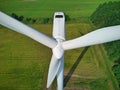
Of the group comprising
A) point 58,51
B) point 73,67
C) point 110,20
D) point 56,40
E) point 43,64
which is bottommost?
point 58,51

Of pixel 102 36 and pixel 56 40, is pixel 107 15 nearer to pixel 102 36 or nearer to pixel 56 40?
pixel 56 40

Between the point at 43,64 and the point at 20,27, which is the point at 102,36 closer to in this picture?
the point at 20,27

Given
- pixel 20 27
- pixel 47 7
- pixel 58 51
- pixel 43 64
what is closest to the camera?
pixel 20 27

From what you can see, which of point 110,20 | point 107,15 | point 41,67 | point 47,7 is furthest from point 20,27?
point 47,7

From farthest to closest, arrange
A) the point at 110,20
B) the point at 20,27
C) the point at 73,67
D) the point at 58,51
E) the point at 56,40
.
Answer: the point at 110,20, the point at 73,67, the point at 56,40, the point at 58,51, the point at 20,27

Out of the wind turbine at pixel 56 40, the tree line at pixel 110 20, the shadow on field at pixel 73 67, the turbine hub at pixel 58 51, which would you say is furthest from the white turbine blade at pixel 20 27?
the tree line at pixel 110 20

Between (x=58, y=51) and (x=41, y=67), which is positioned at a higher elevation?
(x=41, y=67)

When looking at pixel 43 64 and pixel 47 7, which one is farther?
pixel 47 7
